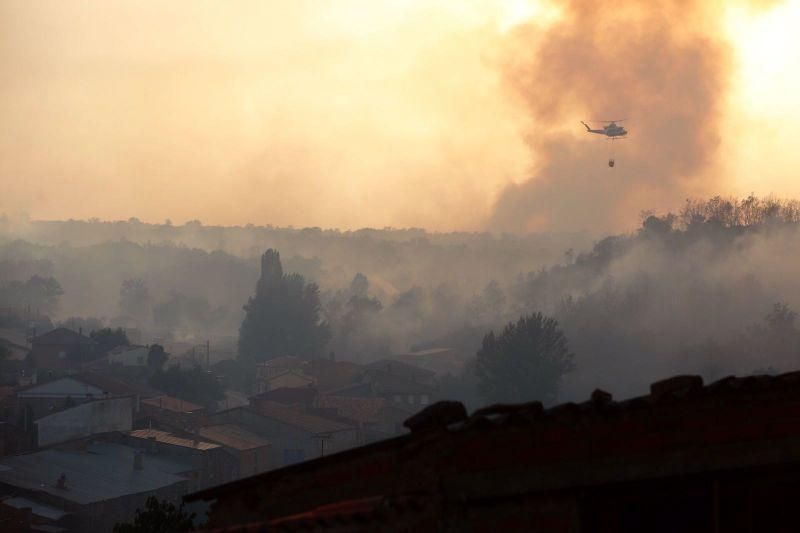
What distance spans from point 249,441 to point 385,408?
16.9 m

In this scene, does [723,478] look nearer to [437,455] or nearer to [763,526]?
[763,526]

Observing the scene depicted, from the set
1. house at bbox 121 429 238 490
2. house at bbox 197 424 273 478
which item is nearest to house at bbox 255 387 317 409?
house at bbox 197 424 273 478

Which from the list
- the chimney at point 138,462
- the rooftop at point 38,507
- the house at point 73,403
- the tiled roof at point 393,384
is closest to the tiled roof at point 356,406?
the tiled roof at point 393,384

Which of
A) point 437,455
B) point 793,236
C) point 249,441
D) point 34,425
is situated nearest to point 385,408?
point 249,441

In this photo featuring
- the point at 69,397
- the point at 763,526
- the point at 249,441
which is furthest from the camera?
the point at 69,397

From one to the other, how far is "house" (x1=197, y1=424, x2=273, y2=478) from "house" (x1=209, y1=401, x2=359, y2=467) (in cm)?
103

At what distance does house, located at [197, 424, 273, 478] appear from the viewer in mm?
62281

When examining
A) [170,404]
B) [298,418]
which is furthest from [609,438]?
[170,404]

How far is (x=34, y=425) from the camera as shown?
2613 inches

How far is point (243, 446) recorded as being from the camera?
63.5 metres

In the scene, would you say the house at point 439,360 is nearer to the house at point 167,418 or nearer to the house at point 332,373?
the house at point 332,373

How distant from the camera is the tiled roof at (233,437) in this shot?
63481 millimetres

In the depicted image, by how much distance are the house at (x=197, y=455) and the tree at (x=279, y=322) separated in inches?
2451

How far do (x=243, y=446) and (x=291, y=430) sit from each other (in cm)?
664
